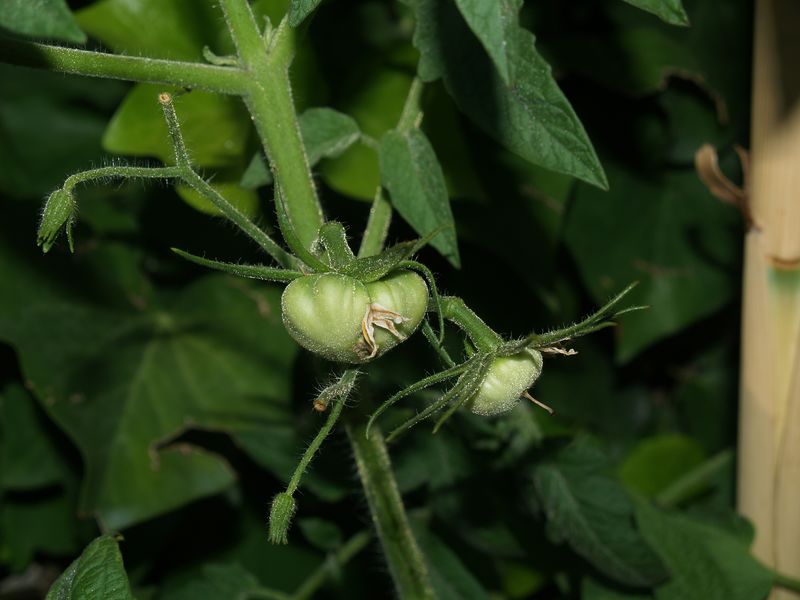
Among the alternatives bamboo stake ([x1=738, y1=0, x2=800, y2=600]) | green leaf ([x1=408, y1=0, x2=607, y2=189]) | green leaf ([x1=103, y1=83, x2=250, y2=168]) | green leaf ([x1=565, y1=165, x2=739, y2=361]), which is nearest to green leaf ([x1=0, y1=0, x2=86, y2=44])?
green leaf ([x1=408, y1=0, x2=607, y2=189])

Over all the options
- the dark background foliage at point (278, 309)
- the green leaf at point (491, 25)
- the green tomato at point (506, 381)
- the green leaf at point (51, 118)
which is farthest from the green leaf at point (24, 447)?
the green leaf at point (491, 25)

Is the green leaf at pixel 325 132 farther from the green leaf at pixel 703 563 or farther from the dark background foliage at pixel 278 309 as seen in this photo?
the green leaf at pixel 703 563

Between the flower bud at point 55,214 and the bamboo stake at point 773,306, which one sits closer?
the flower bud at point 55,214

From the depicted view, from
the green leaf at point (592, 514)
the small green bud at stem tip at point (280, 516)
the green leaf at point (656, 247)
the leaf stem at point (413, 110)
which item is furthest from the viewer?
the green leaf at point (656, 247)

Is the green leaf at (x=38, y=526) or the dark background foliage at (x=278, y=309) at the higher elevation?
the dark background foliage at (x=278, y=309)

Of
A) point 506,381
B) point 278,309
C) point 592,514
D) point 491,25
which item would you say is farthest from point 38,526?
point 491,25

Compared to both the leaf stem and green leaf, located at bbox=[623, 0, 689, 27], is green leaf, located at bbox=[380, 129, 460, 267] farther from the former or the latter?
green leaf, located at bbox=[623, 0, 689, 27]
